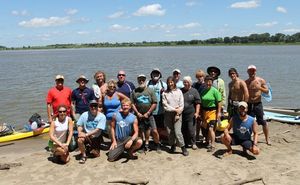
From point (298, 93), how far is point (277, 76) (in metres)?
8.90

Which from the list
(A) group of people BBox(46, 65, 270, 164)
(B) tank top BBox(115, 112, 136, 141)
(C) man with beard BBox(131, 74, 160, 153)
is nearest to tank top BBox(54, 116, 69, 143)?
(A) group of people BBox(46, 65, 270, 164)

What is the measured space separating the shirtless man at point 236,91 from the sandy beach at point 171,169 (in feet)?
3.60

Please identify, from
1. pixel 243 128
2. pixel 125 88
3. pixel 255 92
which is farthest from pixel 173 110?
pixel 255 92

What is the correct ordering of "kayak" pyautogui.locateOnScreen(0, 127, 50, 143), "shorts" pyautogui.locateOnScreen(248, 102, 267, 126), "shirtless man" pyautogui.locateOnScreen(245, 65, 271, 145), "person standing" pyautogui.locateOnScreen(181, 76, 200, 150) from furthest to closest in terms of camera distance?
1. "kayak" pyautogui.locateOnScreen(0, 127, 50, 143)
2. "shorts" pyautogui.locateOnScreen(248, 102, 267, 126)
3. "shirtless man" pyautogui.locateOnScreen(245, 65, 271, 145)
4. "person standing" pyautogui.locateOnScreen(181, 76, 200, 150)

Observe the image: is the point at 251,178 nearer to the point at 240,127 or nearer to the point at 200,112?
the point at 240,127

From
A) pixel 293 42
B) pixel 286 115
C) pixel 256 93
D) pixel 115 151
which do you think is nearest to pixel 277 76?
pixel 286 115

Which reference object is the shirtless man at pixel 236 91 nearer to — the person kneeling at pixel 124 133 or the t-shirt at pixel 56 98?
the person kneeling at pixel 124 133

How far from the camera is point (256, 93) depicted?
28.9 ft

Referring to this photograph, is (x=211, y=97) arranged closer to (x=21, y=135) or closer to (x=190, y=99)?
(x=190, y=99)

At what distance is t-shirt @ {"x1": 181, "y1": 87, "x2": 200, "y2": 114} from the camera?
8.33 meters

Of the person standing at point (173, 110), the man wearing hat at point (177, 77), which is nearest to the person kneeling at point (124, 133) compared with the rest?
the person standing at point (173, 110)

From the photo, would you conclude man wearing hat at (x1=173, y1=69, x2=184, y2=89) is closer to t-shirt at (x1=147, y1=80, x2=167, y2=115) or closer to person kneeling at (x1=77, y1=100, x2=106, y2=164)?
t-shirt at (x1=147, y1=80, x2=167, y2=115)

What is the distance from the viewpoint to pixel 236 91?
8656 millimetres

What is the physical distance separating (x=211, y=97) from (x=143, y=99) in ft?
5.30
